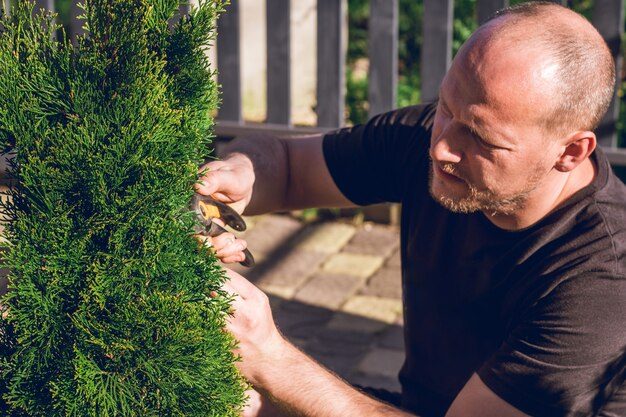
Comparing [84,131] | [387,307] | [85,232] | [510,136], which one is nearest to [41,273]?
[85,232]

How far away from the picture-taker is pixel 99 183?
1.78 m

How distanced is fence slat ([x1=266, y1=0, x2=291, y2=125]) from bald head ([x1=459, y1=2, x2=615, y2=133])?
3.00m

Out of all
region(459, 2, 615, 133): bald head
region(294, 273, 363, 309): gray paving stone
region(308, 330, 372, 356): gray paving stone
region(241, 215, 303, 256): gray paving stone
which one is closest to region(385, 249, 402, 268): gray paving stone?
region(294, 273, 363, 309): gray paving stone

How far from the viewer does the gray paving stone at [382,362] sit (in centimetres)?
411

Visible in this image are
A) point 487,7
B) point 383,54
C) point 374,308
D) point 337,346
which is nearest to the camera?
point 337,346

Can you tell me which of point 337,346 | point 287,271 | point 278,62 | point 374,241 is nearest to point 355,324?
point 337,346

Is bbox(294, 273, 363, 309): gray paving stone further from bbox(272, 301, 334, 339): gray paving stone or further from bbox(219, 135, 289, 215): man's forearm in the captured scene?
bbox(219, 135, 289, 215): man's forearm

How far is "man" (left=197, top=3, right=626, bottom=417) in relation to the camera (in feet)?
7.41

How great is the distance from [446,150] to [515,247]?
13.9 inches

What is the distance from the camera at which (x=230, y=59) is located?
5.43 metres

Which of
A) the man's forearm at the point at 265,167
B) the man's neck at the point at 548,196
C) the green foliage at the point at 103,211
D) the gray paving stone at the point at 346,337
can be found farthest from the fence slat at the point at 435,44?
the green foliage at the point at 103,211

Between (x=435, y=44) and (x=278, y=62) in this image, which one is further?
(x=278, y=62)

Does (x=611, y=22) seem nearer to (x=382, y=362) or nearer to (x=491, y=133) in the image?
(x=382, y=362)

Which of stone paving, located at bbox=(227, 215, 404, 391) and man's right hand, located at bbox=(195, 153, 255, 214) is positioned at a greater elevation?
man's right hand, located at bbox=(195, 153, 255, 214)
